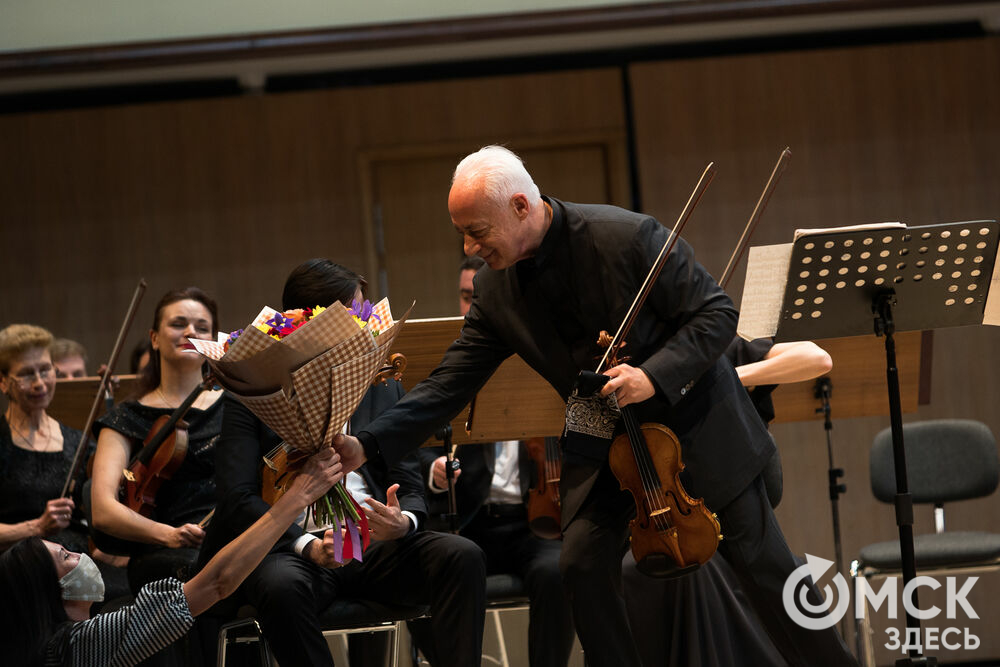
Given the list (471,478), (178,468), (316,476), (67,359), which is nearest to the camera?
(316,476)

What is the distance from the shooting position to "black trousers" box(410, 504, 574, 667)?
329 cm

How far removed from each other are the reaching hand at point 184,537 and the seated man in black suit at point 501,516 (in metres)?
0.71

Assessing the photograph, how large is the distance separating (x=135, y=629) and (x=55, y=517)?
161 centimetres

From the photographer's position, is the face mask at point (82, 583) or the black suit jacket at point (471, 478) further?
the black suit jacket at point (471, 478)

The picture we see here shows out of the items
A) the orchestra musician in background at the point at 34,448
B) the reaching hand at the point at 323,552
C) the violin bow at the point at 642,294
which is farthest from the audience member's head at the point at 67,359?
the violin bow at the point at 642,294

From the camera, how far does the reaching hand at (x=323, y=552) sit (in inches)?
104

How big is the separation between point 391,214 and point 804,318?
3116mm

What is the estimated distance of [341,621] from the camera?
2.78m

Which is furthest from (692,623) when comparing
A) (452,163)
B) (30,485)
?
(452,163)

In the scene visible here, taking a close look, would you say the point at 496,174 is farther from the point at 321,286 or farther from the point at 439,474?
the point at 439,474

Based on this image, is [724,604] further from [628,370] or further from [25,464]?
[25,464]

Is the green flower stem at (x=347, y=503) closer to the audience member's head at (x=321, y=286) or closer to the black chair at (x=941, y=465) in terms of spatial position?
the audience member's head at (x=321, y=286)

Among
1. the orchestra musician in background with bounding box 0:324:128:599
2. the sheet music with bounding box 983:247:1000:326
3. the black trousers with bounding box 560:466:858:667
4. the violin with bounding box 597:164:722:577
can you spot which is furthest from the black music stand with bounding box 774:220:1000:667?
the orchestra musician in background with bounding box 0:324:128:599

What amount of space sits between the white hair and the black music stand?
716 millimetres
